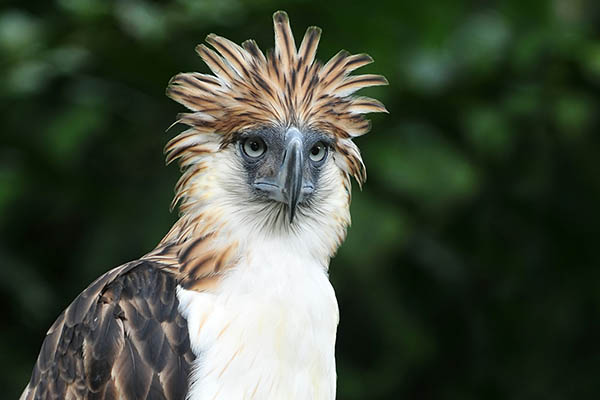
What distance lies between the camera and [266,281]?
3.36m

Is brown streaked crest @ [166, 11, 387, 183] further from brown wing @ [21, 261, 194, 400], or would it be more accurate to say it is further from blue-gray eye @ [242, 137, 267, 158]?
brown wing @ [21, 261, 194, 400]

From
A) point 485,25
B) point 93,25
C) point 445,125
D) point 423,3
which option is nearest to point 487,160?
point 445,125

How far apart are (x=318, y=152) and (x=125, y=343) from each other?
104 centimetres

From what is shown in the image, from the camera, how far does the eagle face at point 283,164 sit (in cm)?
332

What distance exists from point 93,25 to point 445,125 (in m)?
2.43

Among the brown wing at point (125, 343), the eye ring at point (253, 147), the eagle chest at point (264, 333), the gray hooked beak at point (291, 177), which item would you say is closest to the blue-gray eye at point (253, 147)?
the eye ring at point (253, 147)

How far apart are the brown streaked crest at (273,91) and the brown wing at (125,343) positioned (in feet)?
1.92

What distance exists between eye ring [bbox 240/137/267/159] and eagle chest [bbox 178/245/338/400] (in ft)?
1.24

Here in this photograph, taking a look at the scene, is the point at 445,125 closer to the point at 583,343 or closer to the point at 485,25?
the point at 485,25

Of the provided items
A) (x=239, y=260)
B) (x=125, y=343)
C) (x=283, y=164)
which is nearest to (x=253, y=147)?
(x=283, y=164)

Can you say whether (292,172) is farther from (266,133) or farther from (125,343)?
(125,343)

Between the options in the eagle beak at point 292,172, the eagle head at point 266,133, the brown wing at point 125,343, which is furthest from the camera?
the eagle head at point 266,133

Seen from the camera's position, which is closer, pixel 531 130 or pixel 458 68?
pixel 458 68

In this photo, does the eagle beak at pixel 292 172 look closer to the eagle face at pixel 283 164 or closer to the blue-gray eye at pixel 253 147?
the eagle face at pixel 283 164
